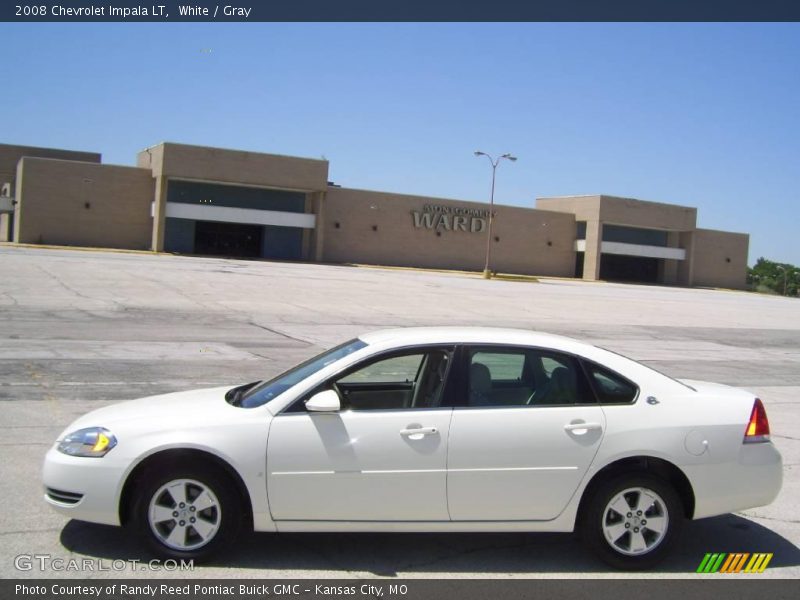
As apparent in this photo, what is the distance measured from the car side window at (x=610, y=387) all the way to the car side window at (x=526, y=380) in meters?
0.07

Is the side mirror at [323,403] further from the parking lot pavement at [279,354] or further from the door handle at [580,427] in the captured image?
the door handle at [580,427]

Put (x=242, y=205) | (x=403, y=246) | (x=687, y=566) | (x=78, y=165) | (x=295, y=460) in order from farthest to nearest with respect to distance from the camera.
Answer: (x=403, y=246), (x=242, y=205), (x=78, y=165), (x=687, y=566), (x=295, y=460)

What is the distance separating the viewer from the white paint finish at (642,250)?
230 ft

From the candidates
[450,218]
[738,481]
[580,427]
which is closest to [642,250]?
[450,218]

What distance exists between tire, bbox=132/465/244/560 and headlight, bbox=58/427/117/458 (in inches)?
12.0

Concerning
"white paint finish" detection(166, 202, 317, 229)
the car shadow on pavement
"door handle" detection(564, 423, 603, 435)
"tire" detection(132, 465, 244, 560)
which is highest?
"white paint finish" detection(166, 202, 317, 229)

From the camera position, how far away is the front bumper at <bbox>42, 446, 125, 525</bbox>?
4.55 meters

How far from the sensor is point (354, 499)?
4.63 m

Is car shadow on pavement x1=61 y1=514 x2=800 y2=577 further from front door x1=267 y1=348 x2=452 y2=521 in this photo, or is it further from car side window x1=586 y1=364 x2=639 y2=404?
car side window x1=586 y1=364 x2=639 y2=404

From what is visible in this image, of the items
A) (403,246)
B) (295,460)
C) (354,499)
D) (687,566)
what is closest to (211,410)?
(295,460)

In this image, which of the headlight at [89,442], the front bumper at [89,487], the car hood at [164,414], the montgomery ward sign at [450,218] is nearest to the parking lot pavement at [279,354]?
the front bumper at [89,487]

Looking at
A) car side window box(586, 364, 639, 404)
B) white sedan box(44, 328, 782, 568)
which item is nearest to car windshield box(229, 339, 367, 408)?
white sedan box(44, 328, 782, 568)
